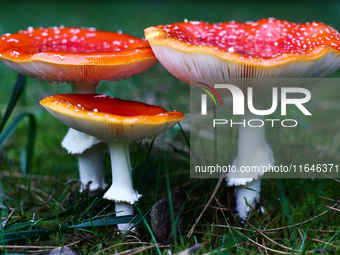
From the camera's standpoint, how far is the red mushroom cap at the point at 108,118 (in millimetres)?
1827

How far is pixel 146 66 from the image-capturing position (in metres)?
2.43

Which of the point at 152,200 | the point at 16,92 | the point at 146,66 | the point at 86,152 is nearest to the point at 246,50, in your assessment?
the point at 146,66

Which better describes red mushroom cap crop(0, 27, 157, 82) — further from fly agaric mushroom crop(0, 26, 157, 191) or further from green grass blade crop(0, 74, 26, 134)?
green grass blade crop(0, 74, 26, 134)

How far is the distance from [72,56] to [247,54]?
119cm

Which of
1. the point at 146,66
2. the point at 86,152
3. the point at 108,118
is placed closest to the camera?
the point at 108,118

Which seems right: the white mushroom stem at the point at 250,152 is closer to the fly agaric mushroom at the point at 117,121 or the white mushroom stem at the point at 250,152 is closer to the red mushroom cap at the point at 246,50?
the red mushroom cap at the point at 246,50

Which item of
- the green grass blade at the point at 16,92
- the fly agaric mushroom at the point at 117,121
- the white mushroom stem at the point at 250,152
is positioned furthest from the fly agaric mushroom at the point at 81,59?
the white mushroom stem at the point at 250,152

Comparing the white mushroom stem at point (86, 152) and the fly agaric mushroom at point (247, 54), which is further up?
the fly agaric mushroom at point (247, 54)

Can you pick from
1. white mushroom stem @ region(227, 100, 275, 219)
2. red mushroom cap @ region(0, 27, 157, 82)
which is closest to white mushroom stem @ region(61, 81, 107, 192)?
red mushroom cap @ region(0, 27, 157, 82)

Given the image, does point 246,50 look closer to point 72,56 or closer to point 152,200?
point 72,56

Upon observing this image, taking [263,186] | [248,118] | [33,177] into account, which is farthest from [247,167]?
[33,177]

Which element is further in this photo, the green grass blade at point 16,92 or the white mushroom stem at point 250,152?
the green grass blade at point 16,92

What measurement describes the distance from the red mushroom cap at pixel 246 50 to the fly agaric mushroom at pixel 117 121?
38 centimetres

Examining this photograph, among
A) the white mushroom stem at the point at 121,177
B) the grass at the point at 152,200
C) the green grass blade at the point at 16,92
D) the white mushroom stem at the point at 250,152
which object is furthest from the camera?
the green grass blade at the point at 16,92
